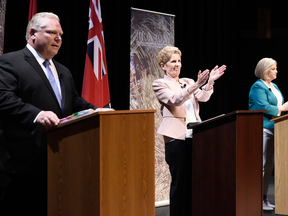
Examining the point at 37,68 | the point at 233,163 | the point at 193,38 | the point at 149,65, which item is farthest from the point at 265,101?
the point at 37,68

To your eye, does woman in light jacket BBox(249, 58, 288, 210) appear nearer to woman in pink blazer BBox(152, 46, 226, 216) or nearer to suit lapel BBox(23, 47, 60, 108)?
woman in pink blazer BBox(152, 46, 226, 216)

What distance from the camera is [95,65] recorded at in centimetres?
357

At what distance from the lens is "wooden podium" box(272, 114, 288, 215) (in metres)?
3.38

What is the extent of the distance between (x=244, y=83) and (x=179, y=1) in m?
2.55

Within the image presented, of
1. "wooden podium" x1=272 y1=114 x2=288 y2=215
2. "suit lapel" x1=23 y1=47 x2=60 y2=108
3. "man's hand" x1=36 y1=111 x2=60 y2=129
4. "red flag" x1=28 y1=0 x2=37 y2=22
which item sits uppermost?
"red flag" x1=28 y1=0 x2=37 y2=22

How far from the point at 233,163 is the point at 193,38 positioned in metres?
2.80

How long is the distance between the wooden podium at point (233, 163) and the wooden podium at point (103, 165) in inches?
31.2

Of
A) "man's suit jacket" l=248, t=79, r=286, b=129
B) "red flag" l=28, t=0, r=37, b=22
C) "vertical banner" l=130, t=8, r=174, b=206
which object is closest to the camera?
"red flag" l=28, t=0, r=37, b=22

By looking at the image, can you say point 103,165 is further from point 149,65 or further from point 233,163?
point 149,65

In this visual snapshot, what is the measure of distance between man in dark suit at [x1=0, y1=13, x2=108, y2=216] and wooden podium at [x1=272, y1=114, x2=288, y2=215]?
2194mm

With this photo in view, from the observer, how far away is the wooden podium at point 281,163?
3.38 metres

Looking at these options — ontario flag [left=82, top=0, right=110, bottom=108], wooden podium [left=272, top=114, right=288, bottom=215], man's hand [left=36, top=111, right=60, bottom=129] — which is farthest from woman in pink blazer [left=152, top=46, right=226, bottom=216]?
man's hand [left=36, top=111, right=60, bottom=129]

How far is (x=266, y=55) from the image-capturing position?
6.76m

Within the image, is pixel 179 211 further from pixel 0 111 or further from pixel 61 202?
pixel 0 111
